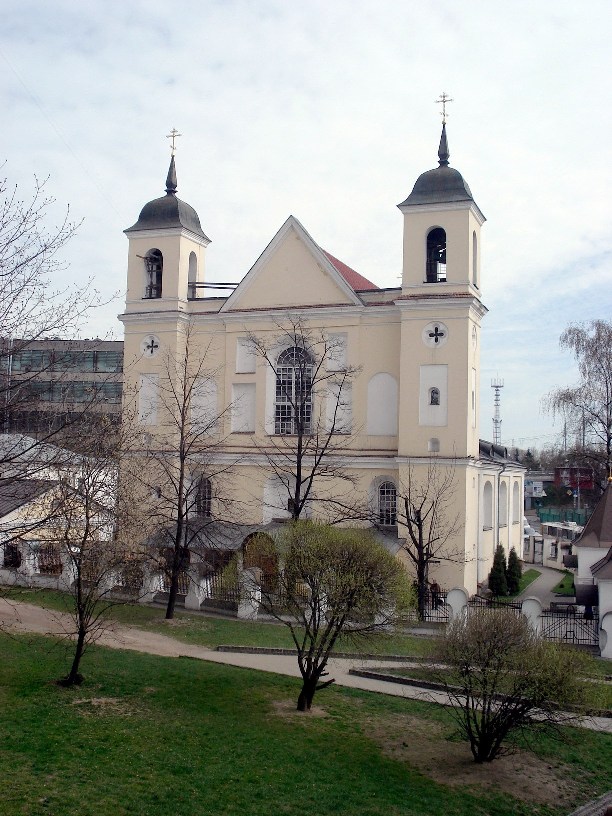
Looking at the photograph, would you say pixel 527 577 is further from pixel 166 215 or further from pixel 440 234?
pixel 166 215

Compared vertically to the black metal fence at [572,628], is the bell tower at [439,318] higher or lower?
higher

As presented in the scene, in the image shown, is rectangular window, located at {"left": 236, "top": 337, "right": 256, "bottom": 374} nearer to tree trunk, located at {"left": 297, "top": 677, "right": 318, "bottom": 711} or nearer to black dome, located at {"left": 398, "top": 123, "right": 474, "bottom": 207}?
black dome, located at {"left": 398, "top": 123, "right": 474, "bottom": 207}

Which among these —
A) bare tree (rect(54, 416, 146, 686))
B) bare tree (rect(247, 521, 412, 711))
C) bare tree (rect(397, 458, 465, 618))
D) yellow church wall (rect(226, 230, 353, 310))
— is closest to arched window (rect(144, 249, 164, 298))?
yellow church wall (rect(226, 230, 353, 310))

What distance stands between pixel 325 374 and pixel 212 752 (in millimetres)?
20693

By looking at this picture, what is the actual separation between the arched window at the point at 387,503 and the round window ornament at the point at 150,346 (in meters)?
10.9

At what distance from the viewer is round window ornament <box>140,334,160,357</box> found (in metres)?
34.6

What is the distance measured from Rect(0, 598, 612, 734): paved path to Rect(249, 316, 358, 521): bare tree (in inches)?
386

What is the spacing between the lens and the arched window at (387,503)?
3114 cm

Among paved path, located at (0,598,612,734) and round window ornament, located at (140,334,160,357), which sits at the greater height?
round window ornament, located at (140,334,160,357)

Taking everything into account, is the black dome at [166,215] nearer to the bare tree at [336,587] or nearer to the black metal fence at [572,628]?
the black metal fence at [572,628]

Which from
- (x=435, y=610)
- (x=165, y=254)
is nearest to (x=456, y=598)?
(x=435, y=610)

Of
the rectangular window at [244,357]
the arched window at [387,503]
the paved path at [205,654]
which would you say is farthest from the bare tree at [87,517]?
the rectangular window at [244,357]

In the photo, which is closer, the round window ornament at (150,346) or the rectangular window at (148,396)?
the rectangular window at (148,396)

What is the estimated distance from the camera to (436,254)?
31.4 m
